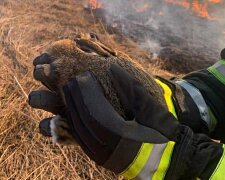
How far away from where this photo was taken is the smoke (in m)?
6.05

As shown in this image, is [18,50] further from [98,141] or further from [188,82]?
[98,141]

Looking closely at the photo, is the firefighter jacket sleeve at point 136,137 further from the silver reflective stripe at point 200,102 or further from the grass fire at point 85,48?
the silver reflective stripe at point 200,102

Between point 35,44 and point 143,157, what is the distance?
415 centimetres

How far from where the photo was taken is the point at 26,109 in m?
3.59

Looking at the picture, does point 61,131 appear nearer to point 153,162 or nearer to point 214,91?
point 153,162

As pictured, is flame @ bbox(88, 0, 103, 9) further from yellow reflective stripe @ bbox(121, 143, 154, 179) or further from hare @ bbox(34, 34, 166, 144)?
yellow reflective stripe @ bbox(121, 143, 154, 179)

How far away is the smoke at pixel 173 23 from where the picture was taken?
6.05 meters

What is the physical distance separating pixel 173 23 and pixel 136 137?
586 centimetres

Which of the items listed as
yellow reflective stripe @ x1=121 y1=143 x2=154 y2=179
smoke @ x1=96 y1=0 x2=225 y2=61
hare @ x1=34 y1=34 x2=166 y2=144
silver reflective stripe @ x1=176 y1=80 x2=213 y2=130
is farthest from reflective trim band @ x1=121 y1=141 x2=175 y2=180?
smoke @ x1=96 y1=0 x2=225 y2=61

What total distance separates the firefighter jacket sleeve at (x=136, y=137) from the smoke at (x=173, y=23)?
4.22m

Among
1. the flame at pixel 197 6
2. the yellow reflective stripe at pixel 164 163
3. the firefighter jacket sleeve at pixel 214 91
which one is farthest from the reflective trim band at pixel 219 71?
the flame at pixel 197 6

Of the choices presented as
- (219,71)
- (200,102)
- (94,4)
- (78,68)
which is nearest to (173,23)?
(94,4)

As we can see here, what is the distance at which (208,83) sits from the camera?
6.40ft

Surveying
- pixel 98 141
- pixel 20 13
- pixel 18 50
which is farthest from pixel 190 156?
pixel 20 13
